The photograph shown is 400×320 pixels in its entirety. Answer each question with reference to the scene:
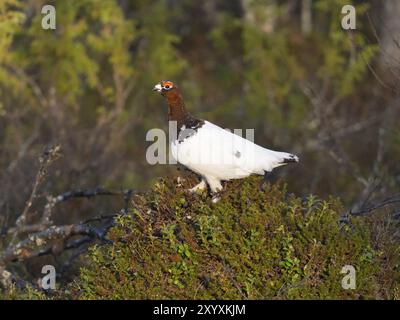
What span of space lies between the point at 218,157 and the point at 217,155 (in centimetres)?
2

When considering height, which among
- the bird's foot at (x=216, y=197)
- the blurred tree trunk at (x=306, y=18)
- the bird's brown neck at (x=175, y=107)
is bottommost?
→ the bird's foot at (x=216, y=197)

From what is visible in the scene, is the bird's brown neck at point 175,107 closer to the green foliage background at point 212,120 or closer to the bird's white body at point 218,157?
the bird's white body at point 218,157

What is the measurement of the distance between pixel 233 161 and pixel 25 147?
429 centimetres

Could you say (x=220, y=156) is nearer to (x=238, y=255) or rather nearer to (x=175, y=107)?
(x=175, y=107)

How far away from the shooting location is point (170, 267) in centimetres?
534

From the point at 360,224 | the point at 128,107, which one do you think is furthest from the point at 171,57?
the point at 360,224

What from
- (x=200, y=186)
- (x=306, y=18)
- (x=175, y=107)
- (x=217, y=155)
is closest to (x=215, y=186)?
(x=200, y=186)

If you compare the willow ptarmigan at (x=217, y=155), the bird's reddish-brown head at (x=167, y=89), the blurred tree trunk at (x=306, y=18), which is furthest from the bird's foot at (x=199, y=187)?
the blurred tree trunk at (x=306, y=18)

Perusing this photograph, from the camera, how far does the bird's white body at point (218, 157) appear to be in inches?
234

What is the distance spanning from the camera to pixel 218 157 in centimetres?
593

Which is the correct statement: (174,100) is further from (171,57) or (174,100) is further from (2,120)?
(171,57)

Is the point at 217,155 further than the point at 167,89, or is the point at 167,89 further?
the point at 167,89

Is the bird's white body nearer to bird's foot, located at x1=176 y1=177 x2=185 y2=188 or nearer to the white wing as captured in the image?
the white wing

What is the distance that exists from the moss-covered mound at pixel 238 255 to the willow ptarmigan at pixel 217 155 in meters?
0.34
